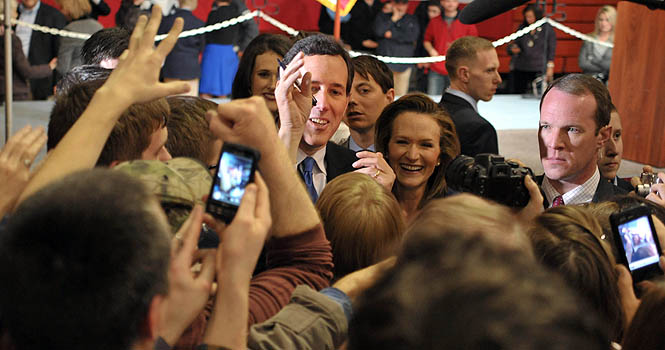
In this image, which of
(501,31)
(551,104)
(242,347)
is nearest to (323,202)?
(242,347)

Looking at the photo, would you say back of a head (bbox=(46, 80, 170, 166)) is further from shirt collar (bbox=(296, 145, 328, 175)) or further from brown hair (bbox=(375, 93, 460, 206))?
brown hair (bbox=(375, 93, 460, 206))

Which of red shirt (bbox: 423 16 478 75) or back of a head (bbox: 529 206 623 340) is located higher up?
red shirt (bbox: 423 16 478 75)

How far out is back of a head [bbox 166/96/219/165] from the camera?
7.48ft

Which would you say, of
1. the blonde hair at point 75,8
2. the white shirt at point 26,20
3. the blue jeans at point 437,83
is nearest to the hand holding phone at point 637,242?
the blonde hair at point 75,8

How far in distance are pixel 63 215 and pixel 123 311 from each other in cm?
14

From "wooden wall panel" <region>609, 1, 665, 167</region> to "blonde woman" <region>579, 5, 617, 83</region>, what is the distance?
3.48 meters

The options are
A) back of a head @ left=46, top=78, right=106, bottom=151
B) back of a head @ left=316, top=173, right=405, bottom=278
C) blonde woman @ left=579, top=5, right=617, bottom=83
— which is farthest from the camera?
blonde woman @ left=579, top=5, right=617, bottom=83

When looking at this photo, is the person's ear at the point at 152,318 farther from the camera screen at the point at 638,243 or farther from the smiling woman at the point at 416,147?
the smiling woman at the point at 416,147

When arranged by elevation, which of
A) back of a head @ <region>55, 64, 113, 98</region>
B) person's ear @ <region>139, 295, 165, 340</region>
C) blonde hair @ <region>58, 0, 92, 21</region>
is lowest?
person's ear @ <region>139, 295, 165, 340</region>

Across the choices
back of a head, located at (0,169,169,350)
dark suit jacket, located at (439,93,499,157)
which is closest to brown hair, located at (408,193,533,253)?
back of a head, located at (0,169,169,350)

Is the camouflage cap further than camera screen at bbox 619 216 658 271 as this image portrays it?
No

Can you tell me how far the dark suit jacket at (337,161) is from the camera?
2.62 meters

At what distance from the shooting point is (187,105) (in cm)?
244

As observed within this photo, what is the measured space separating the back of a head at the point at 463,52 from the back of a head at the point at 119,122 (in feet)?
9.38
